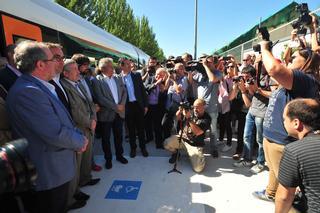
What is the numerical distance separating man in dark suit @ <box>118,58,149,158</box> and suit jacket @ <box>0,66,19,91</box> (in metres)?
2.37

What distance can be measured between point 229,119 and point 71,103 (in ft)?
11.1

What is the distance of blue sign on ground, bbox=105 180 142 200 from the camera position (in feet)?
11.1

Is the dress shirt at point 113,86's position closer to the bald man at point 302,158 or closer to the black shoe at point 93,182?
the black shoe at point 93,182

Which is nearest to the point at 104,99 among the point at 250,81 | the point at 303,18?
the point at 250,81

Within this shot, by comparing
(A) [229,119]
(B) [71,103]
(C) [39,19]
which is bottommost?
(A) [229,119]

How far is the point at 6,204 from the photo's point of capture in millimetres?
1396

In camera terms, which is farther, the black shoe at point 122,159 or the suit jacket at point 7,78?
the black shoe at point 122,159

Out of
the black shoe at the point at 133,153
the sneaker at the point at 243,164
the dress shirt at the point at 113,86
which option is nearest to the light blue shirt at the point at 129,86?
the dress shirt at the point at 113,86

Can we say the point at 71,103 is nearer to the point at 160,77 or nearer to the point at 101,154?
the point at 101,154

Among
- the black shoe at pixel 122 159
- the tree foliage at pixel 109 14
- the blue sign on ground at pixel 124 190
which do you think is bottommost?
the blue sign on ground at pixel 124 190

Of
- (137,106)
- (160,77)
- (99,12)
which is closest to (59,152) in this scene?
(137,106)

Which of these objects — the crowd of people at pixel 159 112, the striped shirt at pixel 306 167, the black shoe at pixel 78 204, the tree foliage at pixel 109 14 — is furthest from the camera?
the tree foliage at pixel 109 14

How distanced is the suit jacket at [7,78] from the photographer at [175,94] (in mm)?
3072

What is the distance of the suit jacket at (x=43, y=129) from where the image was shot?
70.2 inches
